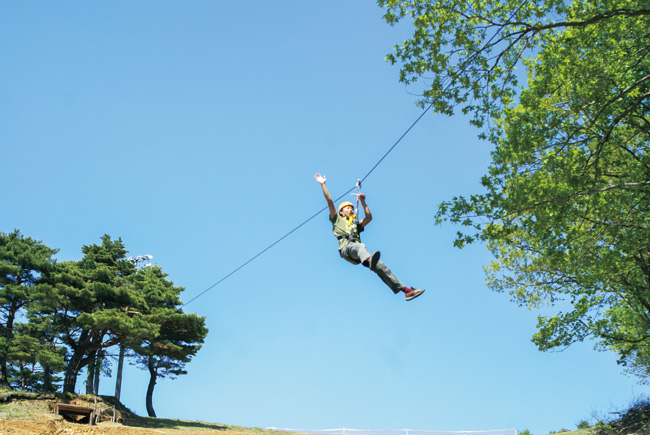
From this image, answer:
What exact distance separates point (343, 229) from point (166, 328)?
1904 cm

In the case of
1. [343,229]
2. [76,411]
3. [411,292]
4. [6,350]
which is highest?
[343,229]

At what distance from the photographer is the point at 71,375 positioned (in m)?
23.8

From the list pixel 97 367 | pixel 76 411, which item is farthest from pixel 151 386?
pixel 76 411

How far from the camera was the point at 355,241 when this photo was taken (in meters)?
10.5

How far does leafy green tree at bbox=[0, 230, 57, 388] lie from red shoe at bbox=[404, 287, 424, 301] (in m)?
18.9

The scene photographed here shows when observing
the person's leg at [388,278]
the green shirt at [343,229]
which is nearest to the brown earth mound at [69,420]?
the green shirt at [343,229]

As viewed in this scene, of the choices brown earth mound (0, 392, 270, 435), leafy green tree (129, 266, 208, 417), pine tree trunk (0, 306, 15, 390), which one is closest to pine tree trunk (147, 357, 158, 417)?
leafy green tree (129, 266, 208, 417)

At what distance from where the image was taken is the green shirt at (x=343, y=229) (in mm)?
10531

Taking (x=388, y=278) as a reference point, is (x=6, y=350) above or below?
above

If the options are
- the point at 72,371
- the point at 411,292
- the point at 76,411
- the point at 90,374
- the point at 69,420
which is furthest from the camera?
the point at 90,374

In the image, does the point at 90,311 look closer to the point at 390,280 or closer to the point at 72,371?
the point at 72,371

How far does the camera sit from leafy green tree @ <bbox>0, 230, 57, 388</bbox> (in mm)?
22203

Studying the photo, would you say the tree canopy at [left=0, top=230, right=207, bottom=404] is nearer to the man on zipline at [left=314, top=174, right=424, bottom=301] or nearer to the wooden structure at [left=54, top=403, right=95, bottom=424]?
the wooden structure at [left=54, top=403, right=95, bottom=424]

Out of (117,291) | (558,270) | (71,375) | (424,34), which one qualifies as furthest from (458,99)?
(71,375)
